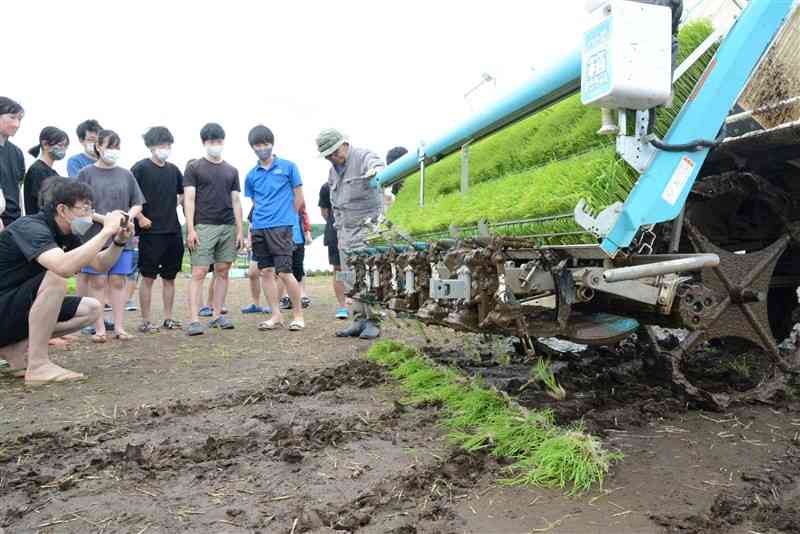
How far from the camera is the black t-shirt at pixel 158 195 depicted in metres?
6.75

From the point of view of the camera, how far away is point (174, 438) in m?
3.03

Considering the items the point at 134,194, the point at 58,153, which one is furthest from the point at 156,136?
the point at 58,153

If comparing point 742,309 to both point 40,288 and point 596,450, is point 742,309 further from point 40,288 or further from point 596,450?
point 40,288

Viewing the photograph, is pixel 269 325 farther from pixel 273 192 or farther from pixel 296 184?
pixel 296 184

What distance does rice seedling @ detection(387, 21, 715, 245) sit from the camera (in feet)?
8.46

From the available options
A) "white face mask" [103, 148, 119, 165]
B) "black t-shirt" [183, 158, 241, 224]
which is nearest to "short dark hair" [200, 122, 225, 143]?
"black t-shirt" [183, 158, 241, 224]

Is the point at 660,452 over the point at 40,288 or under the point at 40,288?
under

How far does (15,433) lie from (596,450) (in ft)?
9.29

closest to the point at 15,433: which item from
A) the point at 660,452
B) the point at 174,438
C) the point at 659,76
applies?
the point at 174,438

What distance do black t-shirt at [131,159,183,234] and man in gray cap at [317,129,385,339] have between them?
1.94 meters

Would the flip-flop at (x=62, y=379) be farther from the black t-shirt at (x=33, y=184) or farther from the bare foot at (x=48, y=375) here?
the black t-shirt at (x=33, y=184)

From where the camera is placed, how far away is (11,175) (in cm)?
563

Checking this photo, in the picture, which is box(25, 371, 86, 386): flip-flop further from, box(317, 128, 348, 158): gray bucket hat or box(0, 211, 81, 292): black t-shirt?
box(317, 128, 348, 158): gray bucket hat

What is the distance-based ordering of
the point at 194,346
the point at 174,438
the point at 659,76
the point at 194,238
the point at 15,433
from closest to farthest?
the point at 659,76
the point at 174,438
the point at 15,433
the point at 194,346
the point at 194,238
